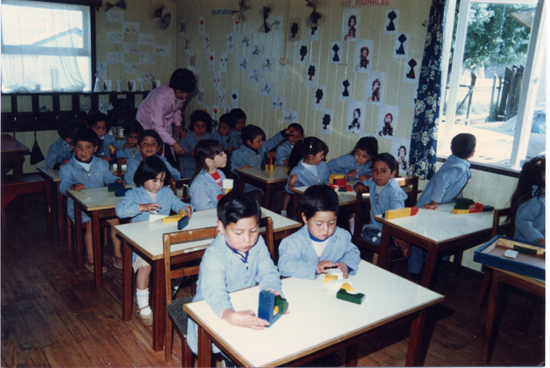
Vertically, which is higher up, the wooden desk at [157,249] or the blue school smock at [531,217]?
the blue school smock at [531,217]

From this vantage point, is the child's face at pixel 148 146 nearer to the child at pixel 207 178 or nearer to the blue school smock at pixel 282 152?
the child at pixel 207 178

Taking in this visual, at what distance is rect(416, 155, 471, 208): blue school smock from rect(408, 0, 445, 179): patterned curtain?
379 millimetres

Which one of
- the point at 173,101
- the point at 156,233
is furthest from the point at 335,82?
the point at 156,233

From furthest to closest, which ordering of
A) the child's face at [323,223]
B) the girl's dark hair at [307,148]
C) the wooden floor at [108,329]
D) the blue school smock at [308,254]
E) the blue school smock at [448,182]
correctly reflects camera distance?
the girl's dark hair at [307,148], the blue school smock at [448,182], the wooden floor at [108,329], the child's face at [323,223], the blue school smock at [308,254]

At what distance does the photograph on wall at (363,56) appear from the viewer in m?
4.40

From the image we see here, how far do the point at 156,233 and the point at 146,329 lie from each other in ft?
2.19

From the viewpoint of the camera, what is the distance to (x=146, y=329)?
275 centimetres

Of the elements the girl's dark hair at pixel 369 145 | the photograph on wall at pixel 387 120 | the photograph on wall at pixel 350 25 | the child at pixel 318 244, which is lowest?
the child at pixel 318 244

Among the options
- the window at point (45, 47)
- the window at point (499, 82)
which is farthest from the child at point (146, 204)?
the window at point (45, 47)

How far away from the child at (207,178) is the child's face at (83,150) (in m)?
1.00

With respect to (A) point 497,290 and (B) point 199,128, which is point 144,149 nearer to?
(B) point 199,128

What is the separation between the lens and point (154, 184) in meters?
2.91

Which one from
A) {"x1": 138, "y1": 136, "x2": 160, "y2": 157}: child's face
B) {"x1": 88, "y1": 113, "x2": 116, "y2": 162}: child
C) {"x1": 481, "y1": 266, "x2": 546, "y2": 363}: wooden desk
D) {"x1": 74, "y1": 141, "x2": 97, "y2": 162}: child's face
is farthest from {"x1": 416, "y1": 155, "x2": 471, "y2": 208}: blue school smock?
{"x1": 88, "y1": 113, "x2": 116, "y2": 162}: child

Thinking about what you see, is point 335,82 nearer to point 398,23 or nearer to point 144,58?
point 398,23
